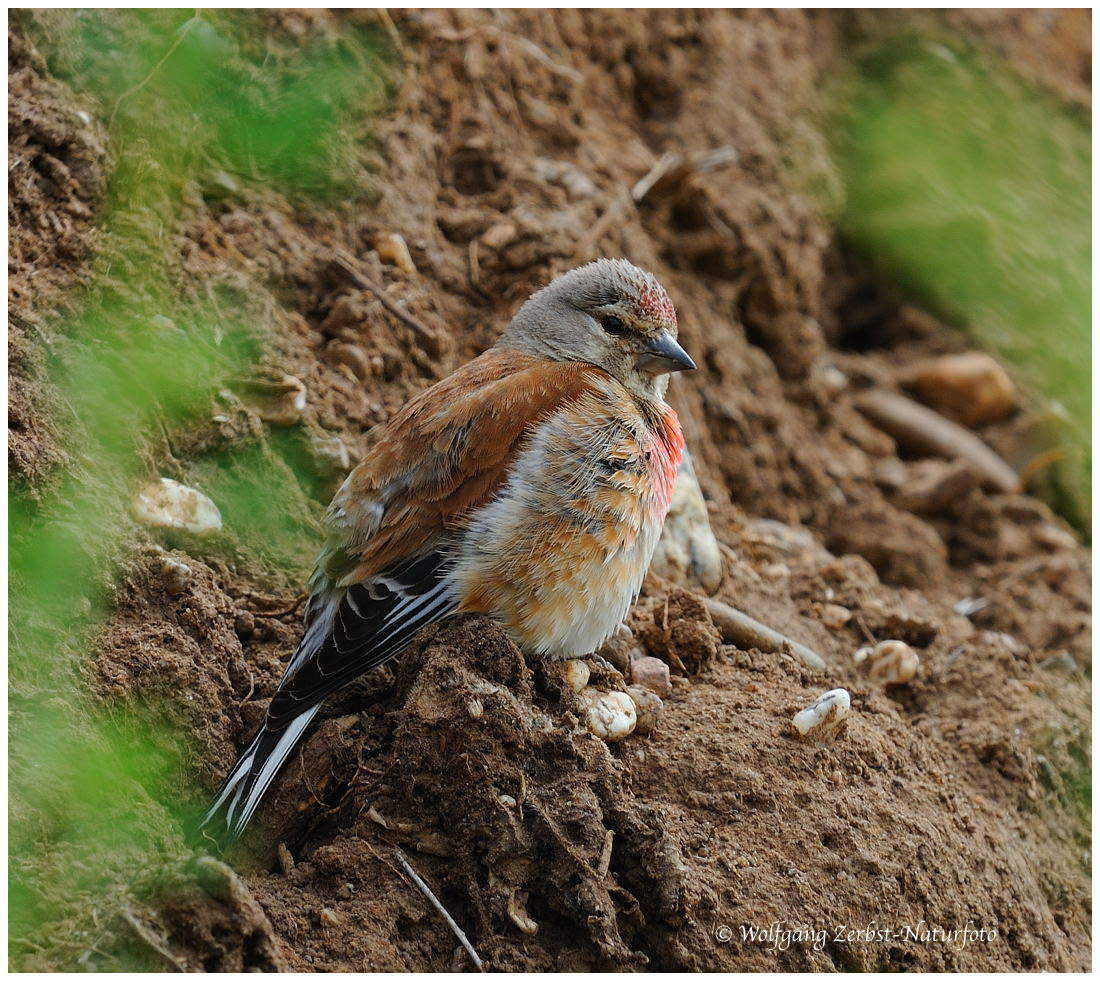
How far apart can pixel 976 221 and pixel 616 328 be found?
382 cm

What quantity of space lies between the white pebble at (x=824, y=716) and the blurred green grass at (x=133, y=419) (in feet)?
5.74

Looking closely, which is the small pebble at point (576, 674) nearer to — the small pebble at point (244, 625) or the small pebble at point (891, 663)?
the small pebble at point (244, 625)

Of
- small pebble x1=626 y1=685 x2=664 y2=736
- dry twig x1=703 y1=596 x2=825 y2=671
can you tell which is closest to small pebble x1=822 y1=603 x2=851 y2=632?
dry twig x1=703 y1=596 x2=825 y2=671

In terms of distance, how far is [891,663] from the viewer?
464cm

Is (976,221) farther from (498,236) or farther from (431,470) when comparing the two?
(431,470)

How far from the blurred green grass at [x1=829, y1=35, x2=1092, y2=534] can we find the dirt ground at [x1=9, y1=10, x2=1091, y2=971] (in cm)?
26

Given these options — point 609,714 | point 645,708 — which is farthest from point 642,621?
point 609,714

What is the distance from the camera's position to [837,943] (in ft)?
11.0

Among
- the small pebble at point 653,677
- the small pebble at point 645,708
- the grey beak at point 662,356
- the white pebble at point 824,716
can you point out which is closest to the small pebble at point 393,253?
the grey beak at point 662,356

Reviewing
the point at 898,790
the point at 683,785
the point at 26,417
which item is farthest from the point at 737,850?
the point at 26,417

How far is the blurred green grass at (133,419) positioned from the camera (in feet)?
10.0

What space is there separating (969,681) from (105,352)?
3.35 metres

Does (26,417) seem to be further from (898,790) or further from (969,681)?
(969,681)

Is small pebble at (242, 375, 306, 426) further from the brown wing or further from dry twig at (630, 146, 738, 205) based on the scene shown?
dry twig at (630, 146, 738, 205)
